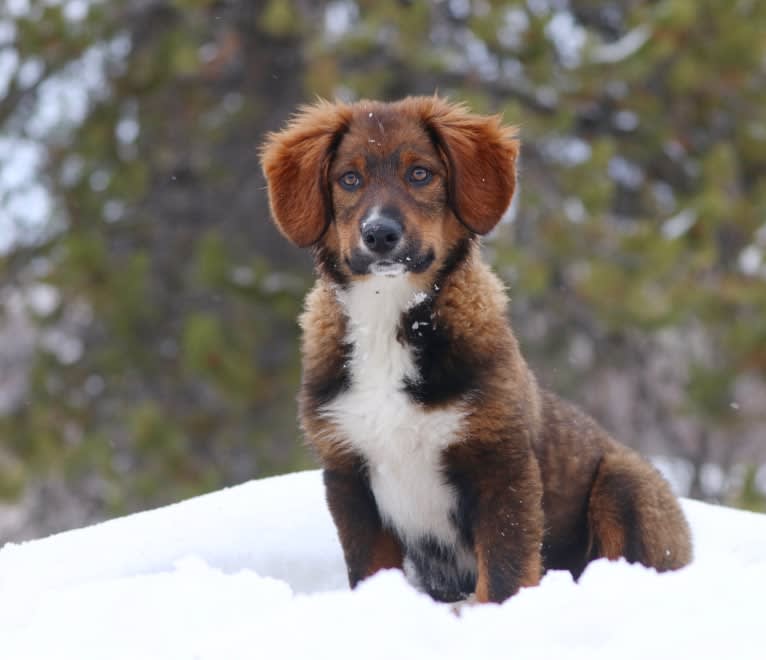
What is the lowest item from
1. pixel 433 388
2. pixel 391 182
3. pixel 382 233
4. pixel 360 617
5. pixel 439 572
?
pixel 439 572

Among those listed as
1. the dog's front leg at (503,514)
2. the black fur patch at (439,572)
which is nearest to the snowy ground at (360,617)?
the dog's front leg at (503,514)

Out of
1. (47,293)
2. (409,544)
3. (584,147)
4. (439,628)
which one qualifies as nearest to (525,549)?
(409,544)

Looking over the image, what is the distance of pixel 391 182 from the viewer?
3818 mm

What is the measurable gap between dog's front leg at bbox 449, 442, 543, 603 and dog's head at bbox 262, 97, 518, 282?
2.13 feet

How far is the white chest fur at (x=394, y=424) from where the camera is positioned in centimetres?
362

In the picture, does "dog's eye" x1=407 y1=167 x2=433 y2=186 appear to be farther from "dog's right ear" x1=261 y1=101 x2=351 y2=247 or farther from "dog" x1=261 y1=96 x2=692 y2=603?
"dog's right ear" x1=261 y1=101 x2=351 y2=247

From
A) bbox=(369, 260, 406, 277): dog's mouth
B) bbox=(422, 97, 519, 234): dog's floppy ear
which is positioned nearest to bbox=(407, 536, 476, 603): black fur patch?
bbox=(369, 260, 406, 277): dog's mouth

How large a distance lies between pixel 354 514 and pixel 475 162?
4.01ft

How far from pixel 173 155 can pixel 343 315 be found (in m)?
7.14

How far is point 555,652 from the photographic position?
2566mm

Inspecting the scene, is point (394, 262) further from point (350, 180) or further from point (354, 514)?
point (354, 514)

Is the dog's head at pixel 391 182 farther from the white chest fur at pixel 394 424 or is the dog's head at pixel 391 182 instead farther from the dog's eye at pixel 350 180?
the white chest fur at pixel 394 424

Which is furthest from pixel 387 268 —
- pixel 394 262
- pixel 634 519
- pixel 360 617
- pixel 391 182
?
pixel 360 617

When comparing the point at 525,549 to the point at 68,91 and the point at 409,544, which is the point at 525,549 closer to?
the point at 409,544
